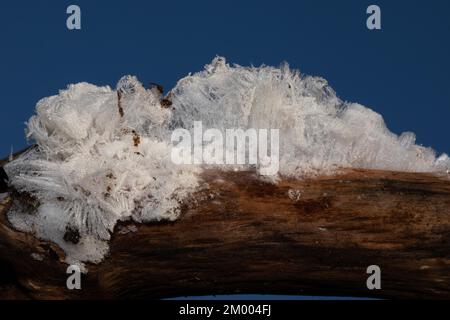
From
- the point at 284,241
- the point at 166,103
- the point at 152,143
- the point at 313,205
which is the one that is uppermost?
the point at 166,103

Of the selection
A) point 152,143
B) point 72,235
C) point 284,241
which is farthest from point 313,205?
point 72,235

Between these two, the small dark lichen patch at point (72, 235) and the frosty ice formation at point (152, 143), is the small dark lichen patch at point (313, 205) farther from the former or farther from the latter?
the small dark lichen patch at point (72, 235)

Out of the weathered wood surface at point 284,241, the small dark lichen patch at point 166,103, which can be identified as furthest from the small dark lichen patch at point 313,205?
the small dark lichen patch at point 166,103

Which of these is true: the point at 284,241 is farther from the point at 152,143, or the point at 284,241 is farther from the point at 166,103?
the point at 166,103

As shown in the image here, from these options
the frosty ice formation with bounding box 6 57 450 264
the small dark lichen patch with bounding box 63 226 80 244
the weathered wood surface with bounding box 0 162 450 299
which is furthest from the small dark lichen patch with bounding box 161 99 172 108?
the small dark lichen patch with bounding box 63 226 80 244

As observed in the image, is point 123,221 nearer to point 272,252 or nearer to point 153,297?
point 153,297

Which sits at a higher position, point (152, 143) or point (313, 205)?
point (152, 143)
